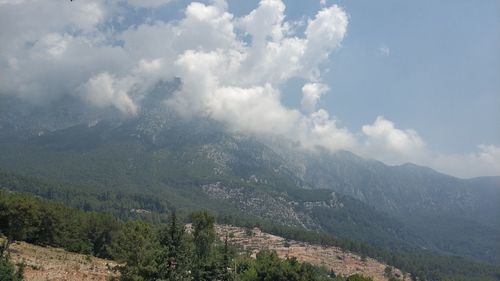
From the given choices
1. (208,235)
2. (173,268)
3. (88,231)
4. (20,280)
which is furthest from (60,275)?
(88,231)

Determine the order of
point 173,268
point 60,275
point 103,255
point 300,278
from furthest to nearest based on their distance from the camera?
point 103,255 < point 300,278 < point 173,268 < point 60,275

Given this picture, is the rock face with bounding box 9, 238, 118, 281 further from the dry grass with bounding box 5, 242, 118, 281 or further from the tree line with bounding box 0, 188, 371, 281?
the tree line with bounding box 0, 188, 371, 281

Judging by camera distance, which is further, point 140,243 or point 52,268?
point 52,268

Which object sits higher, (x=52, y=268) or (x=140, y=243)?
(x=140, y=243)

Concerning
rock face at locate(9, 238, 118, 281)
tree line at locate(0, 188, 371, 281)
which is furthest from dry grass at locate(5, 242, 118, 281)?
tree line at locate(0, 188, 371, 281)

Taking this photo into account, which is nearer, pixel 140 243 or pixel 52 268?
pixel 140 243

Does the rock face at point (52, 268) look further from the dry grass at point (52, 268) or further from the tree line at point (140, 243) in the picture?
the tree line at point (140, 243)

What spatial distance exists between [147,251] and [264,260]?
6925 cm

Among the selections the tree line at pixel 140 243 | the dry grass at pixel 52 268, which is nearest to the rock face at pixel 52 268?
the dry grass at pixel 52 268

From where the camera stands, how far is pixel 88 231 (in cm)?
12825

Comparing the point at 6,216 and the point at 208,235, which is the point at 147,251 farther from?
the point at 208,235

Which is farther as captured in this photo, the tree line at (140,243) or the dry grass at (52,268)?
the tree line at (140,243)

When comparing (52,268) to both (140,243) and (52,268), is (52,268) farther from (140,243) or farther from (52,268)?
(140,243)

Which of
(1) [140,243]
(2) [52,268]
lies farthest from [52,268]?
(1) [140,243]
